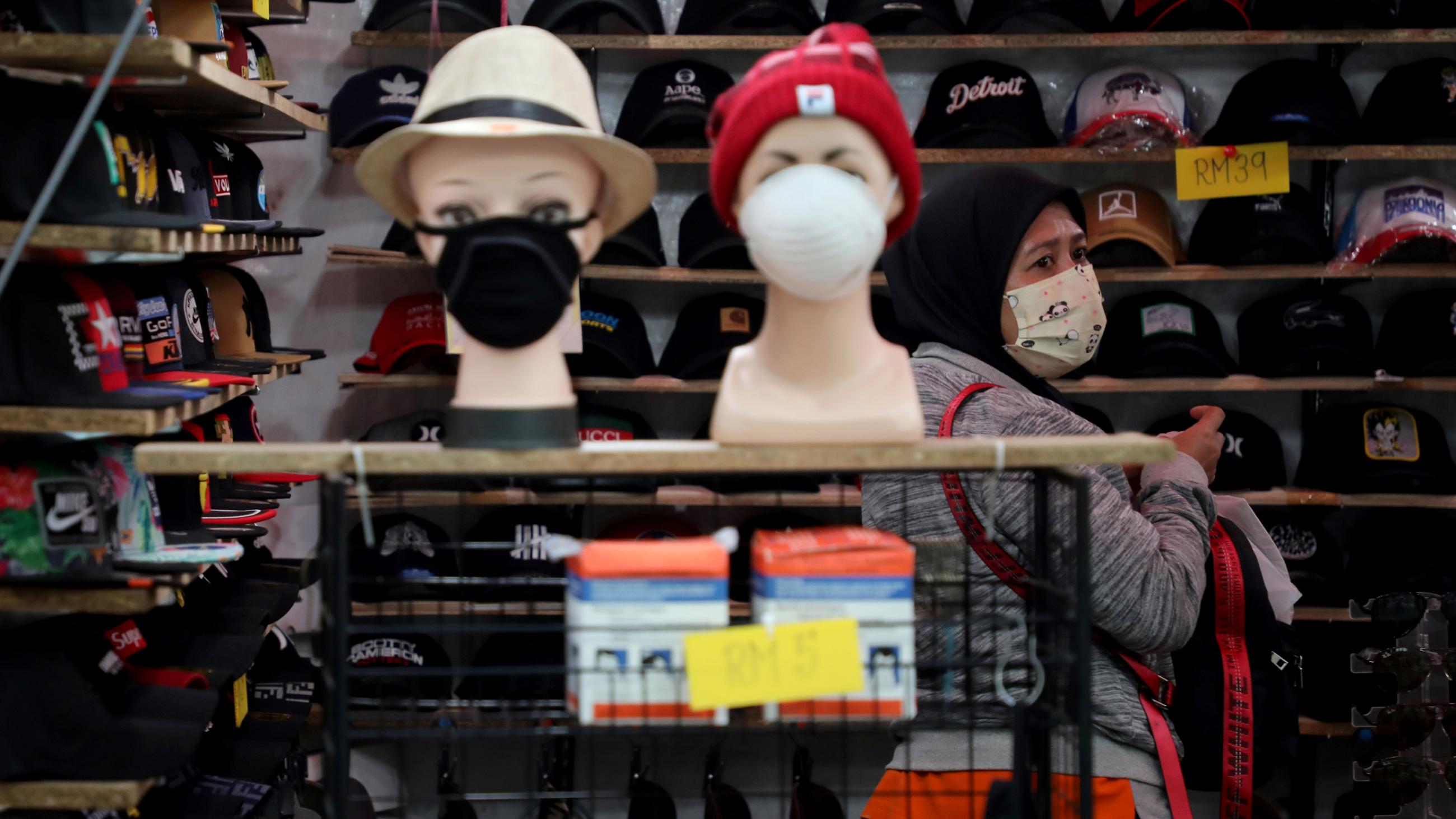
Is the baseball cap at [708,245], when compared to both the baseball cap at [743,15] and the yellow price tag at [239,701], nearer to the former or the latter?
the baseball cap at [743,15]

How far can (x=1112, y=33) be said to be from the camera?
11.4 feet

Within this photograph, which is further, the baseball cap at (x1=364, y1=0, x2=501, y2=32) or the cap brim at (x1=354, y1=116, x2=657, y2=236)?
the baseball cap at (x1=364, y1=0, x2=501, y2=32)

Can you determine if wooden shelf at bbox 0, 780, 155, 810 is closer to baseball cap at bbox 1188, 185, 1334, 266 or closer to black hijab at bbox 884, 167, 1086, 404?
black hijab at bbox 884, 167, 1086, 404

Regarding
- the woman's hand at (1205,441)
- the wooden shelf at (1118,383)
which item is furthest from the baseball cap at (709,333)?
the woman's hand at (1205,441)

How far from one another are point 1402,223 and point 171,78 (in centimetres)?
325

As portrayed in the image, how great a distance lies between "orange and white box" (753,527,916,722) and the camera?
3.92 feet

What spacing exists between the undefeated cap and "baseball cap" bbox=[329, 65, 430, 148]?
9.52 feet

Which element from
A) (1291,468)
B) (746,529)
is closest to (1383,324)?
(1291,468)

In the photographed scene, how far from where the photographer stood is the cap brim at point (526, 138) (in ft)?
4.01

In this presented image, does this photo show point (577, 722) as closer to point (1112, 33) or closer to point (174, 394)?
point (174, 394)

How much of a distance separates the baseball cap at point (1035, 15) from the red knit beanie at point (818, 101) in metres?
2.41

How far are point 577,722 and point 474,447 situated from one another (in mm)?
315

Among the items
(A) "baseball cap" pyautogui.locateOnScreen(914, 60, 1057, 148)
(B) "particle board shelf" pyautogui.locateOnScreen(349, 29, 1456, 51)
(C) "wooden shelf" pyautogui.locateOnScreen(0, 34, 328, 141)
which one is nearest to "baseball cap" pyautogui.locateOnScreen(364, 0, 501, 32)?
(B) "particle board shelf" pyautogui.locateOnScreen(349, 29, 1456, 51)

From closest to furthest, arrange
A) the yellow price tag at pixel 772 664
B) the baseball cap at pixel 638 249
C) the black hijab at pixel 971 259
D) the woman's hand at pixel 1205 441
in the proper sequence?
the yellow price tag at pixel 772 664
the black hijab at pixel 971 259
the woman's hand at pixel 1205 441
the baseball cap at pixel 638 249
